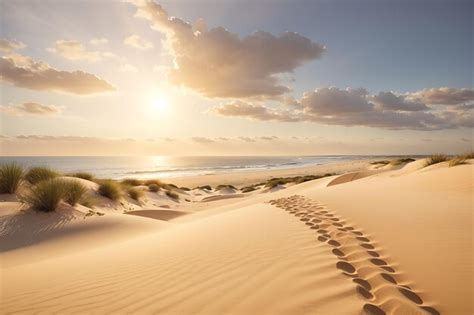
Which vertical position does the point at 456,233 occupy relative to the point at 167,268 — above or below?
above

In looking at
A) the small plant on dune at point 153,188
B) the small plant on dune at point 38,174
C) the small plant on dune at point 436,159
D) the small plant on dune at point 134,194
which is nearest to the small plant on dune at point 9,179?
the small plant on dune at point 38,174

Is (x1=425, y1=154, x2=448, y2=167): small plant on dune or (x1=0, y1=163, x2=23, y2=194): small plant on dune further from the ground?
(x1=425, y1=154, x2=448, y2=167): small plant on dune

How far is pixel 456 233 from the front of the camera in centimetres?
378

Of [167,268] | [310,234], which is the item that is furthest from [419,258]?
[167,268]

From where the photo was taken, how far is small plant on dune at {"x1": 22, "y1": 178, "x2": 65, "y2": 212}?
7.29m

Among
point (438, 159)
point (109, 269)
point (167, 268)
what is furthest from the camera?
point (438, 159)

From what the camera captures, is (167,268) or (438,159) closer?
(167,268)

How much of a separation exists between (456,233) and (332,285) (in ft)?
7.77

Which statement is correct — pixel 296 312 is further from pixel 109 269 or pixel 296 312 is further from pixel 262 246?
pixel 109 269

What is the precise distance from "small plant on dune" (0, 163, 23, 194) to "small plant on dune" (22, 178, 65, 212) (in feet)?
5.75

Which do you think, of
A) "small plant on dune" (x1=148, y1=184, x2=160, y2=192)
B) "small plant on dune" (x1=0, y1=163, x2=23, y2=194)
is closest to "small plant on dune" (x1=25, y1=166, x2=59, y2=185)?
"small plant on dune" (x1=0, y1=163, x2=23, y2=194)

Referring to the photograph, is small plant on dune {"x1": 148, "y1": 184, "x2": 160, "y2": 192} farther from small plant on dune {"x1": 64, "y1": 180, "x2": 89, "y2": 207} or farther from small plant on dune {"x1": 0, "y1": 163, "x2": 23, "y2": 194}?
small plant on dune {"x1": 0, "y1": 163, "x2": 23, "y2": 194}

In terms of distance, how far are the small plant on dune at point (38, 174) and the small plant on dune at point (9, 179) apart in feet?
2.17

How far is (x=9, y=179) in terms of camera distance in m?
8.67
